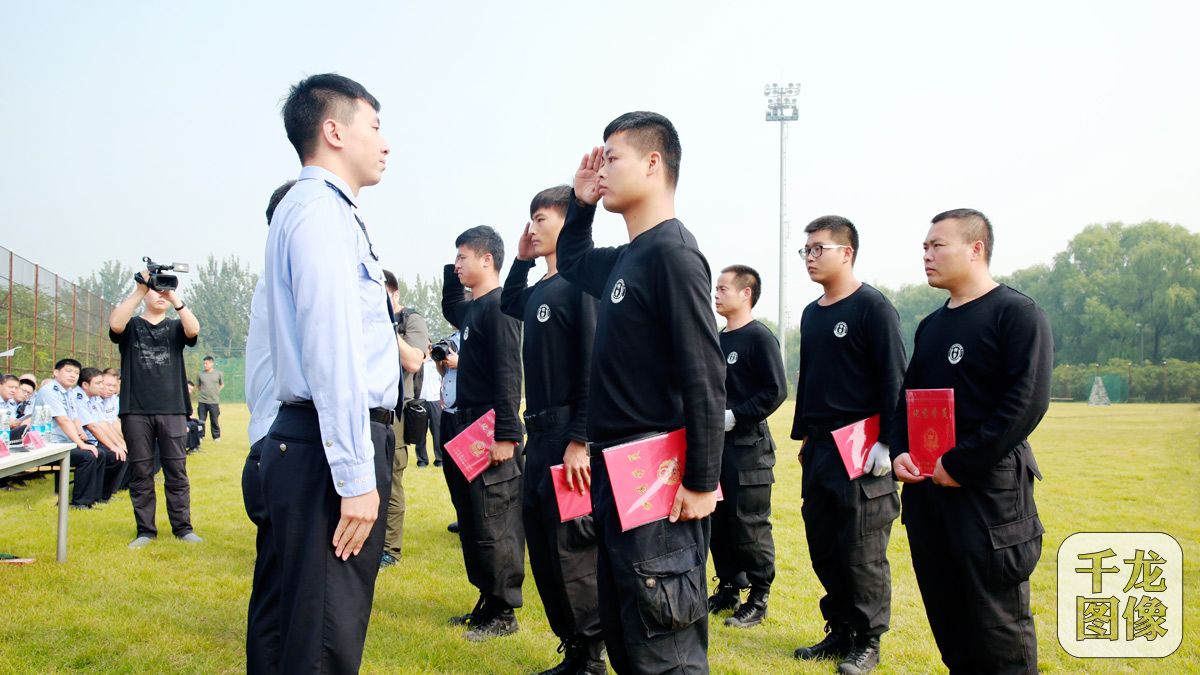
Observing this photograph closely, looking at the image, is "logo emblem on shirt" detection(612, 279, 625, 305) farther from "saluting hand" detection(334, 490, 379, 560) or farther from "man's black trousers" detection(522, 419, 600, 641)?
"man's black trousers" detection(522, 419, 600, 641)

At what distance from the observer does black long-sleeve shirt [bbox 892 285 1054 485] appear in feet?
10.4

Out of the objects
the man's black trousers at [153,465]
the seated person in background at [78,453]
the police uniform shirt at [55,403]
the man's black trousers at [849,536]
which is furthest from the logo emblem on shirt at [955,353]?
the seated person in background at [78,453]

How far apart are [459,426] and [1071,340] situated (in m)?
70.3

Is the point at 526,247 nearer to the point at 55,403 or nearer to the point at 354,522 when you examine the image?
the point at 354,522

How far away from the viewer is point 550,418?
13.4ft

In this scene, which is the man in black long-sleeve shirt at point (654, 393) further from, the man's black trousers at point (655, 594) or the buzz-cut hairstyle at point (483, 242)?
the buzz-cut hairstyle at point (483, 242)

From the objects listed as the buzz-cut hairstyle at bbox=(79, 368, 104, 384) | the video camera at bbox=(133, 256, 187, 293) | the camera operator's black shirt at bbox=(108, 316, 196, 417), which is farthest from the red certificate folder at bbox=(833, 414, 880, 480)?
the buzz-cut hairstyle at bbox=(79, 368, 104, 384)

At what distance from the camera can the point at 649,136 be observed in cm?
283

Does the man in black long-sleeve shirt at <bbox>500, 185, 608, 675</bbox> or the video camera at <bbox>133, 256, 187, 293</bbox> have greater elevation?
the video camera at <bbox>133, 256, 187, 293</bbox>

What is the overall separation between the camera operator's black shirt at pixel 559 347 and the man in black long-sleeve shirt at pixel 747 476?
132 centimetres

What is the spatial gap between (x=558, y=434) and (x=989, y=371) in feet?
6.55

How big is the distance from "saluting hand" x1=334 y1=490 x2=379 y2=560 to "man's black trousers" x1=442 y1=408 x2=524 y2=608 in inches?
→ 93.5

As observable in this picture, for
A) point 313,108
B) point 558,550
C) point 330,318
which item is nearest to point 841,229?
point 558,550

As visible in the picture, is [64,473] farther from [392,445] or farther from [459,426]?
[392,445]
